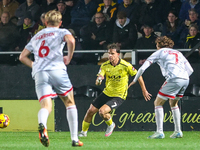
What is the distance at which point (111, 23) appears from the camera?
11.4m

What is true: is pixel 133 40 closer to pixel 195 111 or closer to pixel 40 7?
pixel 195 111

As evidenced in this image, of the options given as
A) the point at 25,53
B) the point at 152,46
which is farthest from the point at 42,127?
the point at 152,46

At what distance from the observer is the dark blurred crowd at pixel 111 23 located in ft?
35.4

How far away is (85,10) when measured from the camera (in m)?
12.2

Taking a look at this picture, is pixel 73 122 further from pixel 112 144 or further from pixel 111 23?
pixel 111 23

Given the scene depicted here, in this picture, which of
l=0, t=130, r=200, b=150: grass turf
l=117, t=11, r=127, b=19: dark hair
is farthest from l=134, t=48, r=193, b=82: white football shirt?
l=117, t=11, r=127, b=19: dark hair

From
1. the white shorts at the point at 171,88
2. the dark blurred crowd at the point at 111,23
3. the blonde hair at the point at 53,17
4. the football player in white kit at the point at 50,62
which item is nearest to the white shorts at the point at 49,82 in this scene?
the football player in white kit at the point at 50,62

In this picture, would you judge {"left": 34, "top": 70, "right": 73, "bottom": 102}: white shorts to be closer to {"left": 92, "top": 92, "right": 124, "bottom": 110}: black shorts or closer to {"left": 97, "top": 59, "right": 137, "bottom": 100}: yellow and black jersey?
{"left": 92, "top": 92, "right": 124, "bottom": 110}: black shorts

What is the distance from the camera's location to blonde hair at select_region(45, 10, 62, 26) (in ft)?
19.1

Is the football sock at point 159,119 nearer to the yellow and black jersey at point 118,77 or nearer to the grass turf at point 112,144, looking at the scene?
the grass turf at point 112,144

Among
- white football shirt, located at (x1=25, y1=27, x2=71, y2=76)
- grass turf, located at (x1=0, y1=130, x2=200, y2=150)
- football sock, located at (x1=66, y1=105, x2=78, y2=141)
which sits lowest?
grass turf, located at (x1=0, y1=130, x2=200, y2=150)

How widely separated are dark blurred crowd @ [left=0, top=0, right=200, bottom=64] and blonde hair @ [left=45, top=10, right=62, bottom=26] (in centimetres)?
474

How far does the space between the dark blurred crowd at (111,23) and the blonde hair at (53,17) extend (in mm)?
4736

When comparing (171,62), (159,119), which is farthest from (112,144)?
(171,62)
